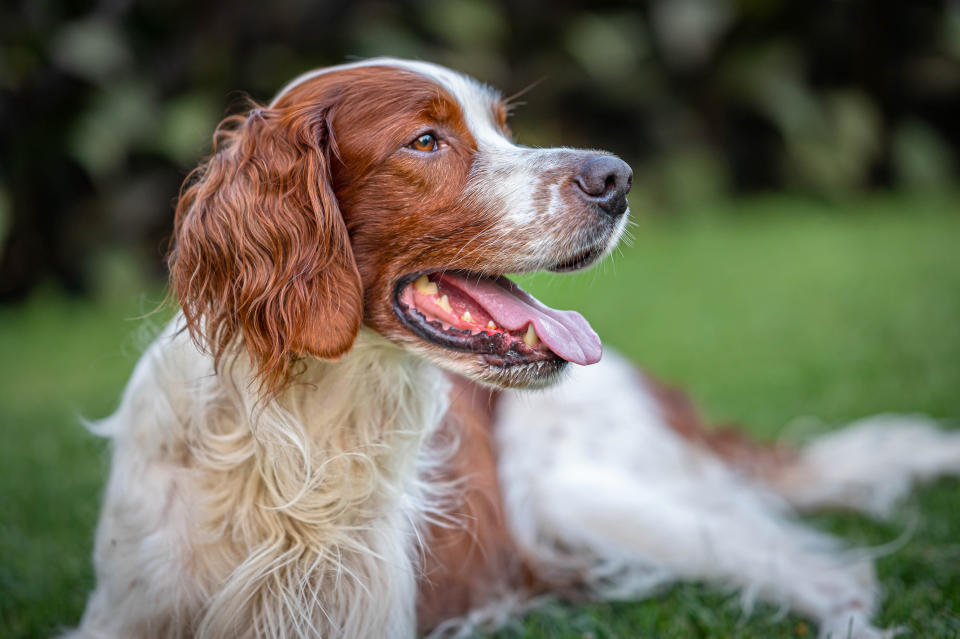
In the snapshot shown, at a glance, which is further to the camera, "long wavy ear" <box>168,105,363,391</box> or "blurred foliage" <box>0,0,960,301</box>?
"blurred foliage" <box>0,0,960,301</box>

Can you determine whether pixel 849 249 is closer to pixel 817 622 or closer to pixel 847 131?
pixel 847 131

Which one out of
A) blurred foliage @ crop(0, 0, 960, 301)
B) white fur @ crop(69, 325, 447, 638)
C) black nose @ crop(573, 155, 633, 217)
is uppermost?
blurred foliage @ crop(0, 0, 960, 301)

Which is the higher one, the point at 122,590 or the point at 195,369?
the point at 195,369

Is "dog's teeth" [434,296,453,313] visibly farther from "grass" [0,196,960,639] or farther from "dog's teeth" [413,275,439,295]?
"grass" [0,196,960,639]

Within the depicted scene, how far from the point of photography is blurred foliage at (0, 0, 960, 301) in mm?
6918

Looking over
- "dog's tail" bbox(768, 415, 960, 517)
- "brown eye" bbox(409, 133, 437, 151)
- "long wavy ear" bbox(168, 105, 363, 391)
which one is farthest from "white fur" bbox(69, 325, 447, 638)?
"dog's tail" bbox(768, 415, 960, 517)

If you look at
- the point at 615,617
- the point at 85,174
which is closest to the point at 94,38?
the point at 85,174

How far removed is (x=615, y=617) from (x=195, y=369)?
4.79ft

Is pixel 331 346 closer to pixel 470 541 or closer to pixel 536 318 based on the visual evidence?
pixel 536 318

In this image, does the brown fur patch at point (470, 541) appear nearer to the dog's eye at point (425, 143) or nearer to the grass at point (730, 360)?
the grass at point (730, 360)

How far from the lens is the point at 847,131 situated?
28.9ft

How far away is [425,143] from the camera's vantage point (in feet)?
7.15

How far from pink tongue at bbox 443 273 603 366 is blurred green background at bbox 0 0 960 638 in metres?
0.68

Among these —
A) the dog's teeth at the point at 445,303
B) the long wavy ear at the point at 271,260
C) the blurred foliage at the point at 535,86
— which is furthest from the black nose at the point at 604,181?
the blurred foliage at the point at 535,86
